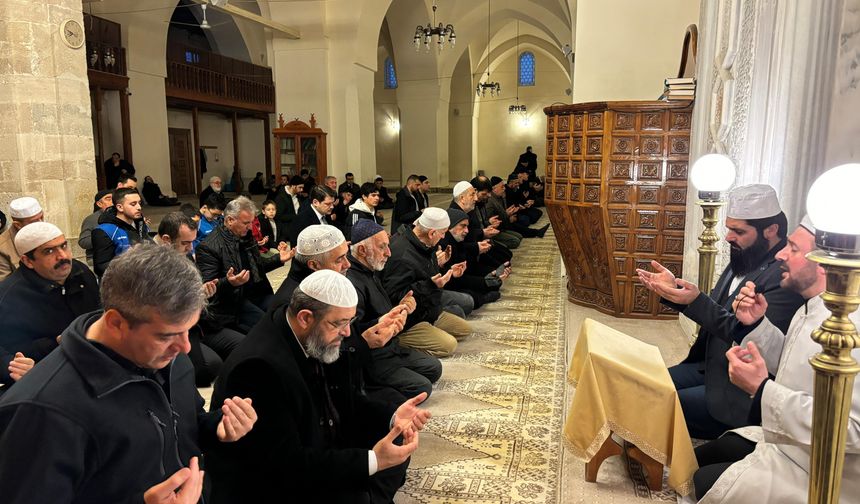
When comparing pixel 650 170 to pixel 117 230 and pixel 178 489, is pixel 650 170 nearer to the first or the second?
pixel 117 230

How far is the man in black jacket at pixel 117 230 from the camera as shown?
193 inches

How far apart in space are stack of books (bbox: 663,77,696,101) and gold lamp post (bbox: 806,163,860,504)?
450cm

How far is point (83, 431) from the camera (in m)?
1.49

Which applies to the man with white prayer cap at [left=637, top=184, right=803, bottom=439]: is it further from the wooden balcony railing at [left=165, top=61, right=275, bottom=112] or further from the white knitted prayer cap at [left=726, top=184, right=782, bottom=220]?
the wooden balcony railing at [left=165, top=61, right=275, bottom=112]

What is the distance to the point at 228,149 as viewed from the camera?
894 inches

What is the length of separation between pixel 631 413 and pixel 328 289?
5.47ft

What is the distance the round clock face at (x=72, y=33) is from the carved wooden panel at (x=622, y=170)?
689 cm

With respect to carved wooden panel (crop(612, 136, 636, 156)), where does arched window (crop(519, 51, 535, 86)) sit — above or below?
above

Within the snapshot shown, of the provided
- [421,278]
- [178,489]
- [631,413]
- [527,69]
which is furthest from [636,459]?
[527,69]

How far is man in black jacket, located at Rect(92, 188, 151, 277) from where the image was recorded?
193 inches

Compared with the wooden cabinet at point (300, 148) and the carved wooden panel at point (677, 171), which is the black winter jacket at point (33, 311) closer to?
the carved wooden panel at point (677, 171)

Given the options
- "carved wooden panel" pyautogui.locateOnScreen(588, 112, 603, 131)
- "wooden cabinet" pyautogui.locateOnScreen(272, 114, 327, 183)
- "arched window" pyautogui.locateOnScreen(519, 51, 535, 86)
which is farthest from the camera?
"arched window" pyautogui.locateOnScreen(519, 51, 535, 86)

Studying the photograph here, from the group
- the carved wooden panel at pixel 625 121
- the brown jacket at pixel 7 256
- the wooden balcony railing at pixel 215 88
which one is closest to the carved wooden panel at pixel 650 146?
the carved wooden panel at pixel 625 121

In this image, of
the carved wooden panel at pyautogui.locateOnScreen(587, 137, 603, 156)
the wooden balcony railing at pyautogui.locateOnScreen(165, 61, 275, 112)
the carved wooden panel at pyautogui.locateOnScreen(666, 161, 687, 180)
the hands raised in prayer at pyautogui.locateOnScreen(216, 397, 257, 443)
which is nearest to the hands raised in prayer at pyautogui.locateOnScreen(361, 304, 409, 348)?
the hands raised in prayer at pyautogui.locateOnScreen(216, 397, 257, 443)
